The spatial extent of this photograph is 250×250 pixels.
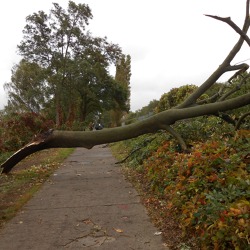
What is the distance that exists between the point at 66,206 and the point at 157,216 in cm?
163

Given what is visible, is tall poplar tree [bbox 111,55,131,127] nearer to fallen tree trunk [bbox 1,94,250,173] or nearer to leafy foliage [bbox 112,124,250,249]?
fallen tree trunk [bbox 1,94,250,173]

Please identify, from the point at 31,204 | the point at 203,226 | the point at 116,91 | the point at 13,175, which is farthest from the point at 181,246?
the point at 116,91

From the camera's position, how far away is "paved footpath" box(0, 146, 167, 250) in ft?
13.4

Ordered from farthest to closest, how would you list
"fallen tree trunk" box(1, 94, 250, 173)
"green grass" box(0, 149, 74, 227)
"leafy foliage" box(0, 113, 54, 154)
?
"leafy foliage" box(0, 113, 54, 154) < "fallen tree trunk" box(1, 94, 250, 173) < "green grass" box(0, 149, 74, 227)

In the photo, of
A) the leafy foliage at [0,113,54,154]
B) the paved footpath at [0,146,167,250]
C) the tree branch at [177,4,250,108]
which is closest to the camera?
the paved footpath at [0,146,167,250]

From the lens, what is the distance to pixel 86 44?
2975 centimetres

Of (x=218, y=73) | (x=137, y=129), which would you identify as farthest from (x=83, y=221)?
(x=218, y=73)

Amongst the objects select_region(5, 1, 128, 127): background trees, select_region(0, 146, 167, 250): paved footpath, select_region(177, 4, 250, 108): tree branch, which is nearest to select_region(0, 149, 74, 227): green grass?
select_region(0, 146, 167, 250): paved footpath

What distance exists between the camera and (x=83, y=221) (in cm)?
487

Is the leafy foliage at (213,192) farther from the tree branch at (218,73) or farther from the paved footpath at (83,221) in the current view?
the tree branch at (218,73)

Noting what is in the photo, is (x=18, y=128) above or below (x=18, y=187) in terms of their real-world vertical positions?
above

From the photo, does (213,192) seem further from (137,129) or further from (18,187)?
(18,187)

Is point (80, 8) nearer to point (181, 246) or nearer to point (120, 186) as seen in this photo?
point (120, 186)

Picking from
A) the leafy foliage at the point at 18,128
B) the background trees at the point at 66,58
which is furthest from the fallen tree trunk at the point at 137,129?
the background trees at the point at 66,58
